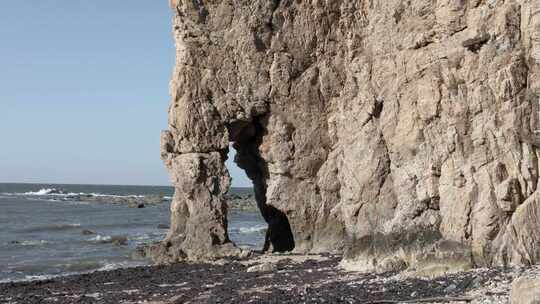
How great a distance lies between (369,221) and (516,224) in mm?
6635

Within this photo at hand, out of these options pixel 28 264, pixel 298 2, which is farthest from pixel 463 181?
pixel 28 264

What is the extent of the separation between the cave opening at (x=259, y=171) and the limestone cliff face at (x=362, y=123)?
0.26 feet

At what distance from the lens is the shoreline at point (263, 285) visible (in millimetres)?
17500

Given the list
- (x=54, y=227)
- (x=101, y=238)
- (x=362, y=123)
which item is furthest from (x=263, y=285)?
(x=54, y=227)

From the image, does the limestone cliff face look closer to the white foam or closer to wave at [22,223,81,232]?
the white foam

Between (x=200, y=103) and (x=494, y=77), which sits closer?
(x=494, y=77)

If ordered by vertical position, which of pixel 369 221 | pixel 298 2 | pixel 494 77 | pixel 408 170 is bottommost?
pixel 369 221

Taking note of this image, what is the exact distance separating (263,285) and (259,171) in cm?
1187

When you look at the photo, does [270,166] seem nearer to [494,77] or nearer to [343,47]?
[343,47]

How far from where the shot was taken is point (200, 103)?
3152 cm

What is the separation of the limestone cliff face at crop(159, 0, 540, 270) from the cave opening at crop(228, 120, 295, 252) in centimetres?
8

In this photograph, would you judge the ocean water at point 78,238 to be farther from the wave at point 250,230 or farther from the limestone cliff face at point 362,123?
the limestone cliff face at point 362,123

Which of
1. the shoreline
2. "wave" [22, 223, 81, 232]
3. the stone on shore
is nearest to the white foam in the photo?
"wave" [22, 223, 81, 232]

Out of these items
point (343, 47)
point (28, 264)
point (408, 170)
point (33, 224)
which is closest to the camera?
point (408, 170)
